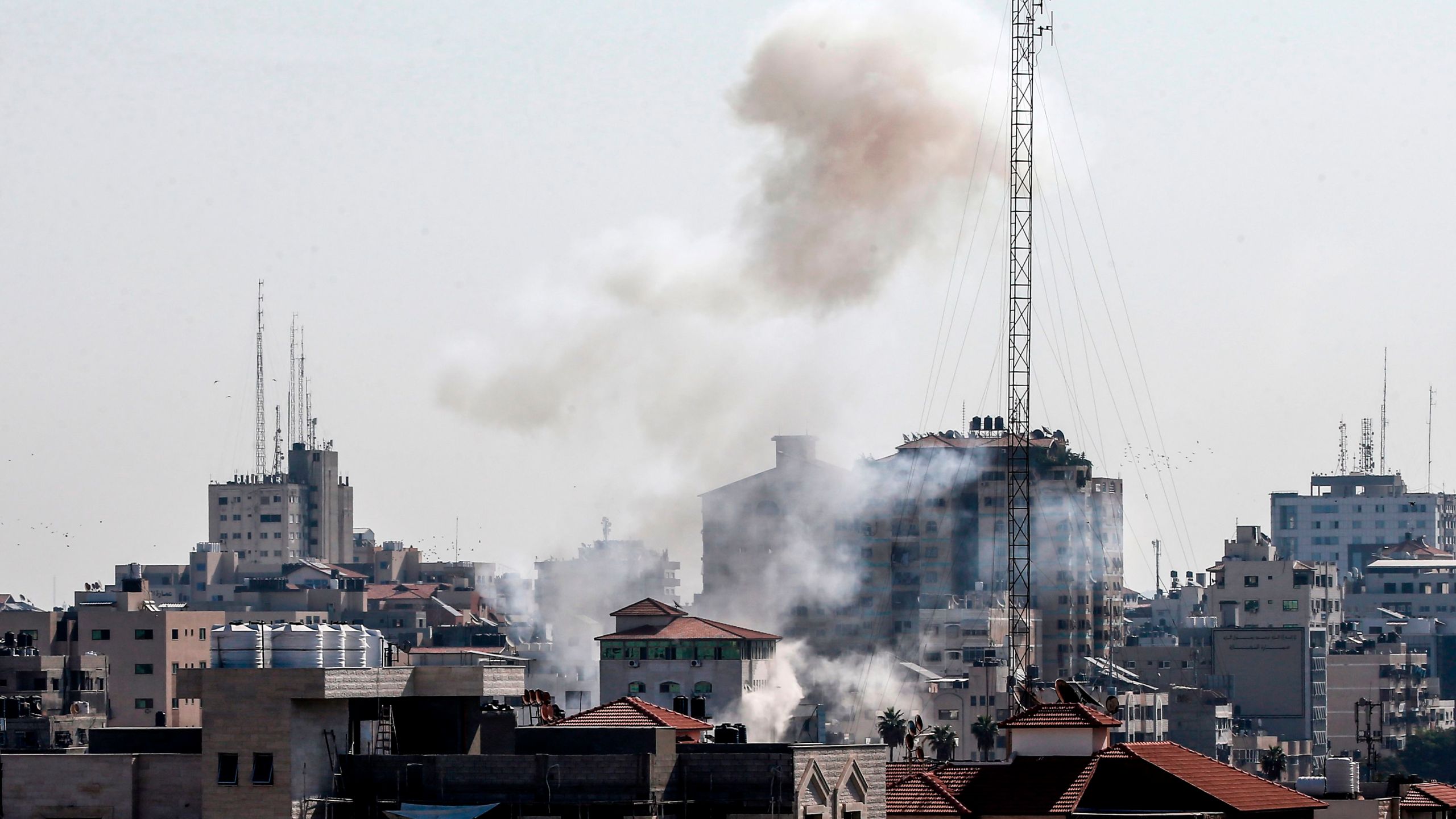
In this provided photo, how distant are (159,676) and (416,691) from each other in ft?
457

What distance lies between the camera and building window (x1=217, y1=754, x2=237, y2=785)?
2030 inches

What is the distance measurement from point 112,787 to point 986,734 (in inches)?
5171

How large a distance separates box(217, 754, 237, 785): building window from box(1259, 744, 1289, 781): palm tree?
116077 mm

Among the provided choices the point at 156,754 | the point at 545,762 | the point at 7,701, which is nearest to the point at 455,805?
the point at 545,762

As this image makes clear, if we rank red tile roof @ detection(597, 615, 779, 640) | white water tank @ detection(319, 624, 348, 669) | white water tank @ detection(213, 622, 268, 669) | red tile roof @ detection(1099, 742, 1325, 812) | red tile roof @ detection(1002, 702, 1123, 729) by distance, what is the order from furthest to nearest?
red tile roof @ detection(597, 615, 779, 640)
red tile roof @ detection(1002, 702, 1123, 729)
red tile roof @ detection(1099, 742, 1325, 812)
white water tank @ detection(319, 624, 348, 669)
white water tank @ detection(213, 622, 268, 669)

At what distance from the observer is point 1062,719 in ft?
214

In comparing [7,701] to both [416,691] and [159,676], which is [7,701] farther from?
[416,691]

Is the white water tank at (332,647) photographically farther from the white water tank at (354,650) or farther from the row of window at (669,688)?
the row of window at (669,688)

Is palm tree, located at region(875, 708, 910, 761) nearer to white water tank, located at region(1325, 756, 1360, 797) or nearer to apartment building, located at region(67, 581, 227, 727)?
apartment building, located at region(67, 581, 227, 727)

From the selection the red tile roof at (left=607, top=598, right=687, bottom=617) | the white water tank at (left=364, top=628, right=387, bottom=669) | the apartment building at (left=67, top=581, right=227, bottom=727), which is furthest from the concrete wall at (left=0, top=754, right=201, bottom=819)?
the apartment building at (left=67, top=581, right=227, bottom=727)

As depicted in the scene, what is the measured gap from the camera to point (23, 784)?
53.3m

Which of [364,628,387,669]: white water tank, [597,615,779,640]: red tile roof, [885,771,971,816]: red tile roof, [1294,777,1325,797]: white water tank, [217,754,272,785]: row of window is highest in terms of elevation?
[364,628,387,669]: white water tank

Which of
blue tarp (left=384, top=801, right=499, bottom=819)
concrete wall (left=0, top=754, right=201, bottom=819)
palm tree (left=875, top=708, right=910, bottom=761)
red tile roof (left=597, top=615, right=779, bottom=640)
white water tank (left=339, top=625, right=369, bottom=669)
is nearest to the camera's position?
blue tarp (left=384, top=801, right=499, bottom=819)

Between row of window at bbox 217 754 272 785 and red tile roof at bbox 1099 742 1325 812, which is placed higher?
row of window at bbox 217 754 272 785
